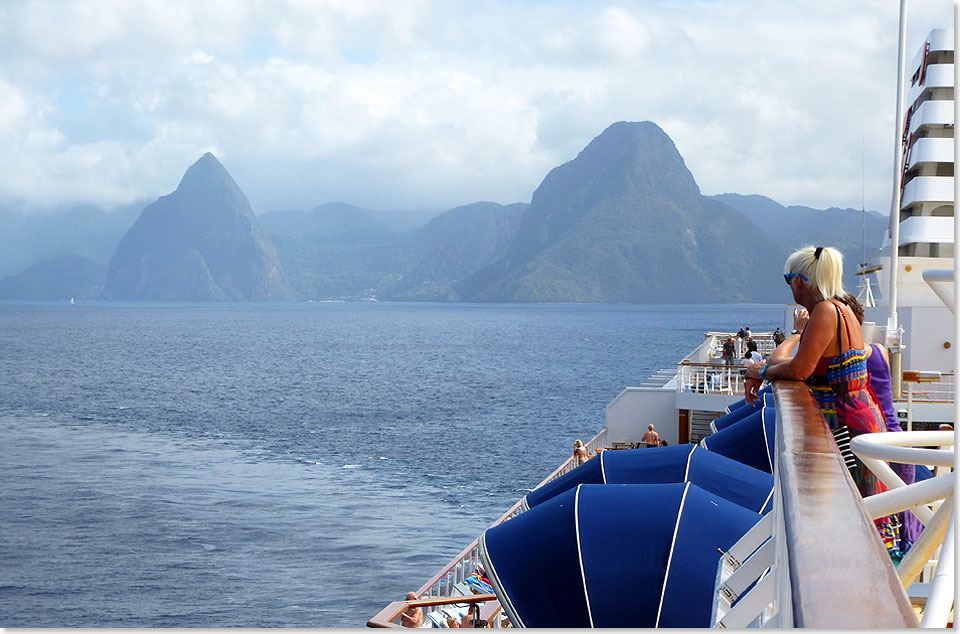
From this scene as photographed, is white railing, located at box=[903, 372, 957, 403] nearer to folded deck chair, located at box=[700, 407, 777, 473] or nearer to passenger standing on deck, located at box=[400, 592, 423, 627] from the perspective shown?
folded deck chair, located at box=[700, 407, 777, 473]

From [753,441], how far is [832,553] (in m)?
8.19

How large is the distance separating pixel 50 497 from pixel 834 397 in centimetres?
3425

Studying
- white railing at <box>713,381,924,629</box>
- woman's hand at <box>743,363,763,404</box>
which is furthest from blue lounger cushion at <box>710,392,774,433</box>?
white railing at <box>713,381,924,629</box>

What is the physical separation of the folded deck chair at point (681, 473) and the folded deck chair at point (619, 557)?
31.4 inches

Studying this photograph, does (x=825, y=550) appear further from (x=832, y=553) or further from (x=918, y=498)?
(x=918, y=498)

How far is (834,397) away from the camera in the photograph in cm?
319

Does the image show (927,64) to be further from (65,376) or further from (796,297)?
(65,376)

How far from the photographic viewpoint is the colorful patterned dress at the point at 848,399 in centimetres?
312

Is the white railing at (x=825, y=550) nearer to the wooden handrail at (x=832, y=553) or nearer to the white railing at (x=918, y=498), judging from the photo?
the wooden handrail at (x=832, y=553)

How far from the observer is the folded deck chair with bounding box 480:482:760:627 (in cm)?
618

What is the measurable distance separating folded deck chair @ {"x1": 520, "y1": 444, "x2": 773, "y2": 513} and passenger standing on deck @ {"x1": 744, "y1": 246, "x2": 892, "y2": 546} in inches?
159

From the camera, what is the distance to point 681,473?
7570 millimetres

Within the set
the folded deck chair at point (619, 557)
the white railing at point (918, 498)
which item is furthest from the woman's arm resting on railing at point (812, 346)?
the folded deck chair at point (619, 557)

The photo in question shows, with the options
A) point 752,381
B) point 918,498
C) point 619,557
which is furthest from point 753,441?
point 918,498
